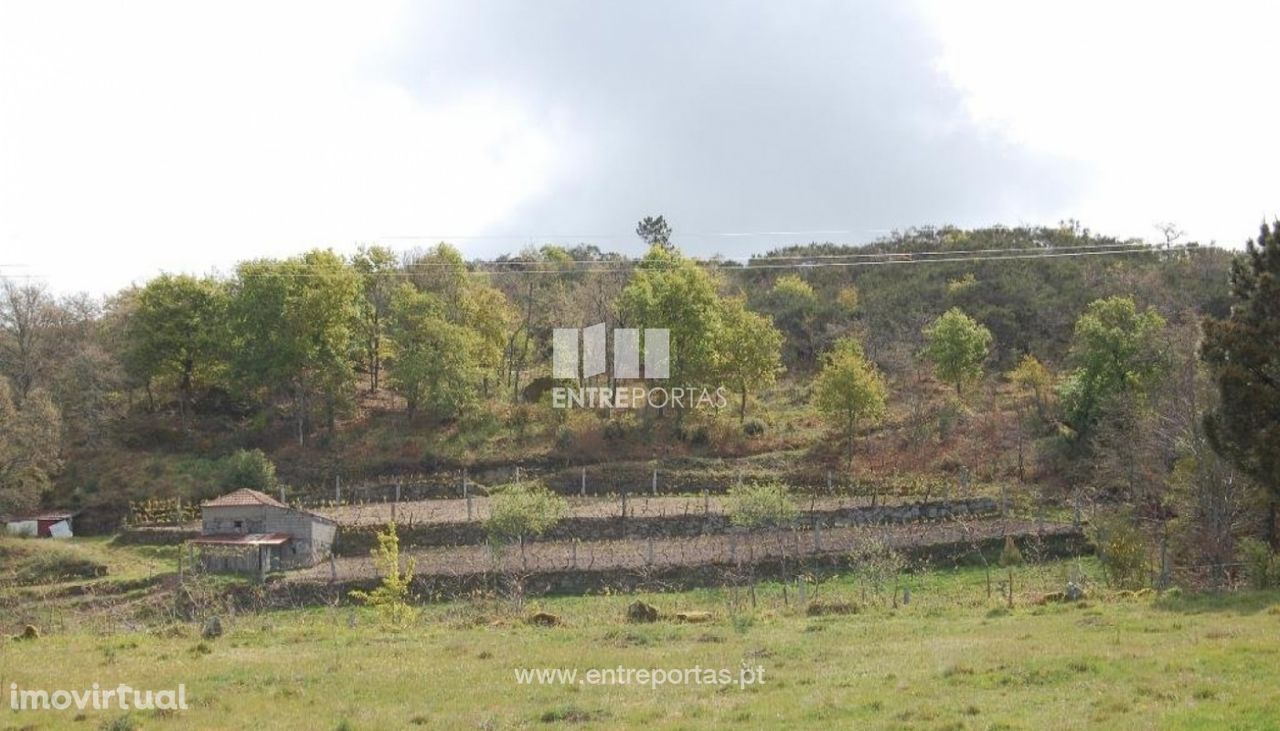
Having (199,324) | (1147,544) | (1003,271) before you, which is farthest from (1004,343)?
(199,324)

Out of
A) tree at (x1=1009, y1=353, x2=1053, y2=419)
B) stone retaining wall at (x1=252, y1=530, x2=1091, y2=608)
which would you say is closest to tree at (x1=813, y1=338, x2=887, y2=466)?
tree at (x1=1009, y1=353, x2=1053, y2=419)

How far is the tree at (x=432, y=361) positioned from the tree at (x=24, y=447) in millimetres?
13922

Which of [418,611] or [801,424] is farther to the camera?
[801,424]

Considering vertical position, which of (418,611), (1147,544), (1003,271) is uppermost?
(1003,271)

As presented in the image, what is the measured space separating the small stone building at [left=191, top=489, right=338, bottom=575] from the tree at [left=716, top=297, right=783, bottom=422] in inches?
747

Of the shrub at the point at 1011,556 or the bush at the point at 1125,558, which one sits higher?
the bush at the point at 1125,558

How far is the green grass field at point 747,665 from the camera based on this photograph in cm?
1386

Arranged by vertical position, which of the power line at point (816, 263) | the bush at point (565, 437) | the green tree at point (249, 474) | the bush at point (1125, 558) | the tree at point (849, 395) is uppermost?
the power line at point (816, 263)

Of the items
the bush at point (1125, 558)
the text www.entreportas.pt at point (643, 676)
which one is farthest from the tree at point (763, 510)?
the text www.entreportas.pt at point (643, 676)

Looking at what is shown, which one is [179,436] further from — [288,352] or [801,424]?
[801,424]

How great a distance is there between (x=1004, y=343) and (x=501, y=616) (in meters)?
43.7

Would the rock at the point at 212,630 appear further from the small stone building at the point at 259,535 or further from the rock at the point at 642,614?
the small stone building at the point at 259,535

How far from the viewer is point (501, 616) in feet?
80.2

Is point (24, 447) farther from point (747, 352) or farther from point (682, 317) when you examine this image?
point (747, 352)
